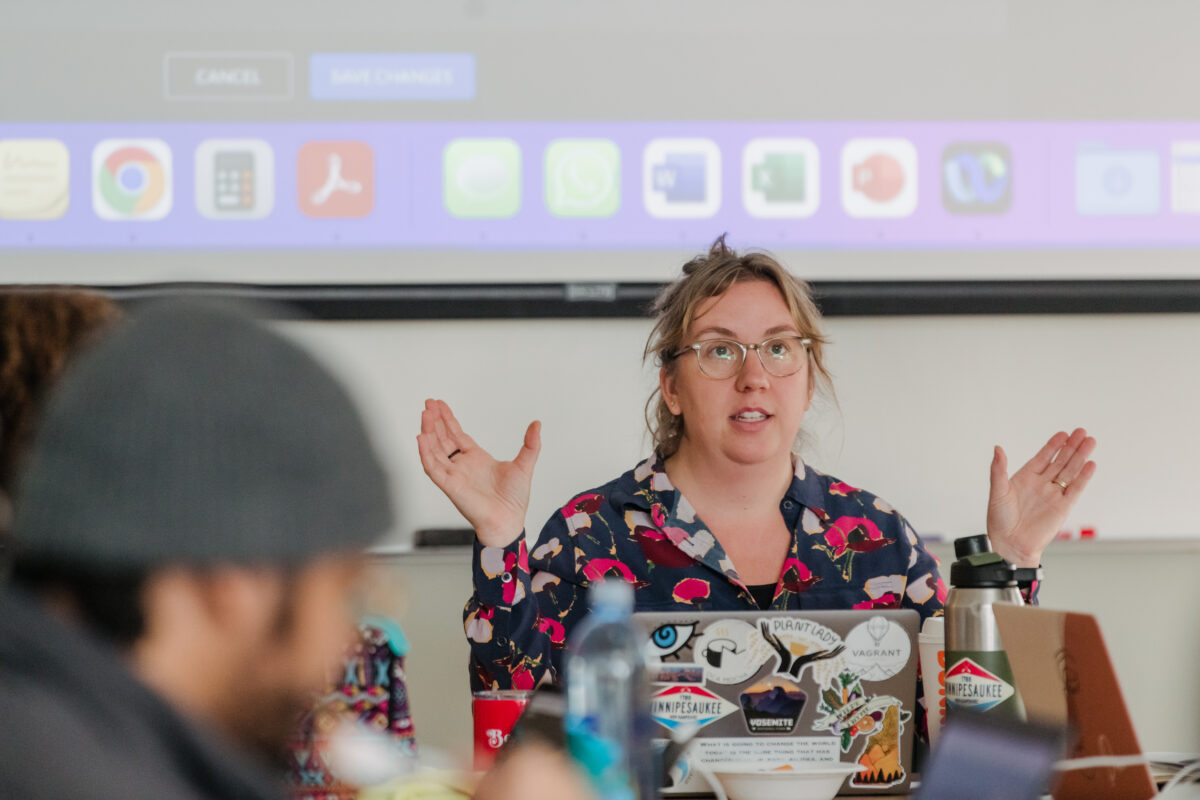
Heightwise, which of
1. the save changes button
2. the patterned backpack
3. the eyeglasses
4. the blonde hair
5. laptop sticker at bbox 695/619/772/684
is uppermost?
the save changes button

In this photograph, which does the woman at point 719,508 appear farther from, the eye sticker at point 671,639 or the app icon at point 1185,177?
the app icon at point 1185,177

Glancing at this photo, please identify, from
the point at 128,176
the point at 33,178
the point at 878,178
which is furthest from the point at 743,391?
the point at 33,178

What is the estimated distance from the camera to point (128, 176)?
232 cm

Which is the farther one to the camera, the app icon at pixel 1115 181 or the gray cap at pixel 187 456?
the app icon at pixel 1115 181

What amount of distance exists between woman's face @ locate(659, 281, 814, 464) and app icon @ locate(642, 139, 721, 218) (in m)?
0.49

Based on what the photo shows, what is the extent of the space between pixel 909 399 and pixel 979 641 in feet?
4.22

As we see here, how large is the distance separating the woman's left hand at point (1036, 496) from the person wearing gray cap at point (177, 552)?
1347 millimetres

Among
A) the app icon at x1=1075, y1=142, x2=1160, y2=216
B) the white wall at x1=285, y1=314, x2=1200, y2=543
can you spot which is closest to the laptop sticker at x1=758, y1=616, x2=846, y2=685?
the white wall at x1=285, y1=314, x2=1200, y2=543

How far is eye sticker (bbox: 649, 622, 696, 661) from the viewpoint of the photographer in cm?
125

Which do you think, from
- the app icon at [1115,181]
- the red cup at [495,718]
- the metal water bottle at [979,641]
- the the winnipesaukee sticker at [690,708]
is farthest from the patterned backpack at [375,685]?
the app icon at [1115,181]

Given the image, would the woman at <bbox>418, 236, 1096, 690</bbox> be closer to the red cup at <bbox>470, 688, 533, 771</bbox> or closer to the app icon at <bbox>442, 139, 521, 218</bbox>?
the red cup at <bbox>470, 688, 533, 771</bbox>

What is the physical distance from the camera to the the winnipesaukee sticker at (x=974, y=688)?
1.16 meters

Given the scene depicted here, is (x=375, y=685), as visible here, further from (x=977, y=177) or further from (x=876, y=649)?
(x=977, y=177)

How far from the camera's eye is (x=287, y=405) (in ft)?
1.75
